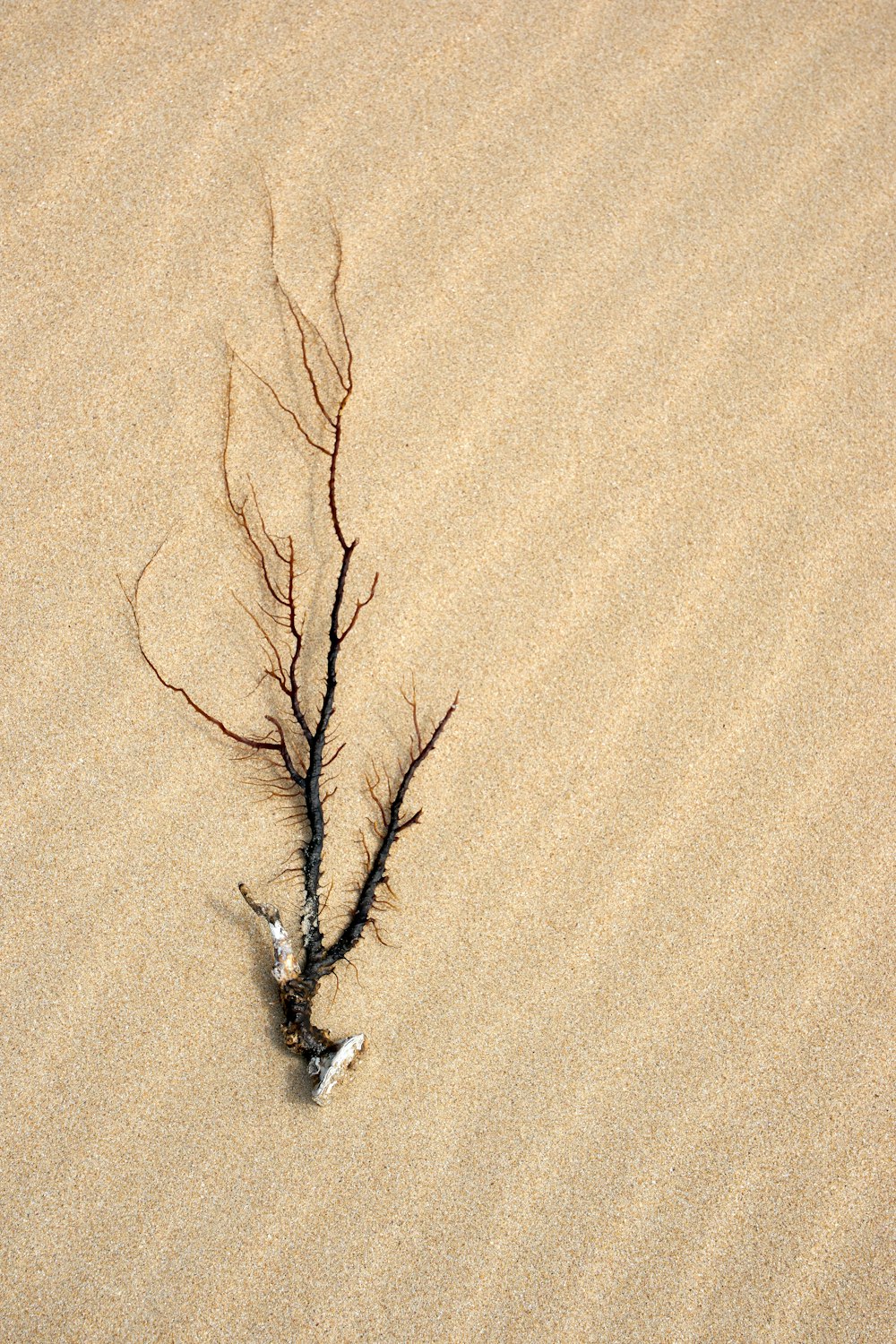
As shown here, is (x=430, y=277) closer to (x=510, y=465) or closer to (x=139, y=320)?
(x=510, y=465)

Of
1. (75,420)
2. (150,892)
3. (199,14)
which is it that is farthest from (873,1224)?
(199,14)

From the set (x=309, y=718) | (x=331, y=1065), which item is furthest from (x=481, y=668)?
(x=331, y=1065)

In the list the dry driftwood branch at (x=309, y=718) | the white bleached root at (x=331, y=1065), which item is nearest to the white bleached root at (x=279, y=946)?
the dry driftwood branch at (x=309, y=718)

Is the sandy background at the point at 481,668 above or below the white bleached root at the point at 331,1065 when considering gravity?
above

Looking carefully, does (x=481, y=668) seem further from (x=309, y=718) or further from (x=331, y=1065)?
(x=331, y=1065)

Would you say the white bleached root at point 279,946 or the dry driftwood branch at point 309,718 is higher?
the dry driftwood branch at point 309,718

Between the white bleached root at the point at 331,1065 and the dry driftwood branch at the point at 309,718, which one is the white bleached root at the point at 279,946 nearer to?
the dry driftwood branch at the point at 309,718

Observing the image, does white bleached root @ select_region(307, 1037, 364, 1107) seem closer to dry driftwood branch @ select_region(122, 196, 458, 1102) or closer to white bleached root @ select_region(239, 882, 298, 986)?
dry driftwood branch @ select_region(122, 196, 458, 1102)

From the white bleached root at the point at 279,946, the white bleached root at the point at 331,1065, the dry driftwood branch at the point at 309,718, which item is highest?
the dry driftwood branch at the point at 309,718
